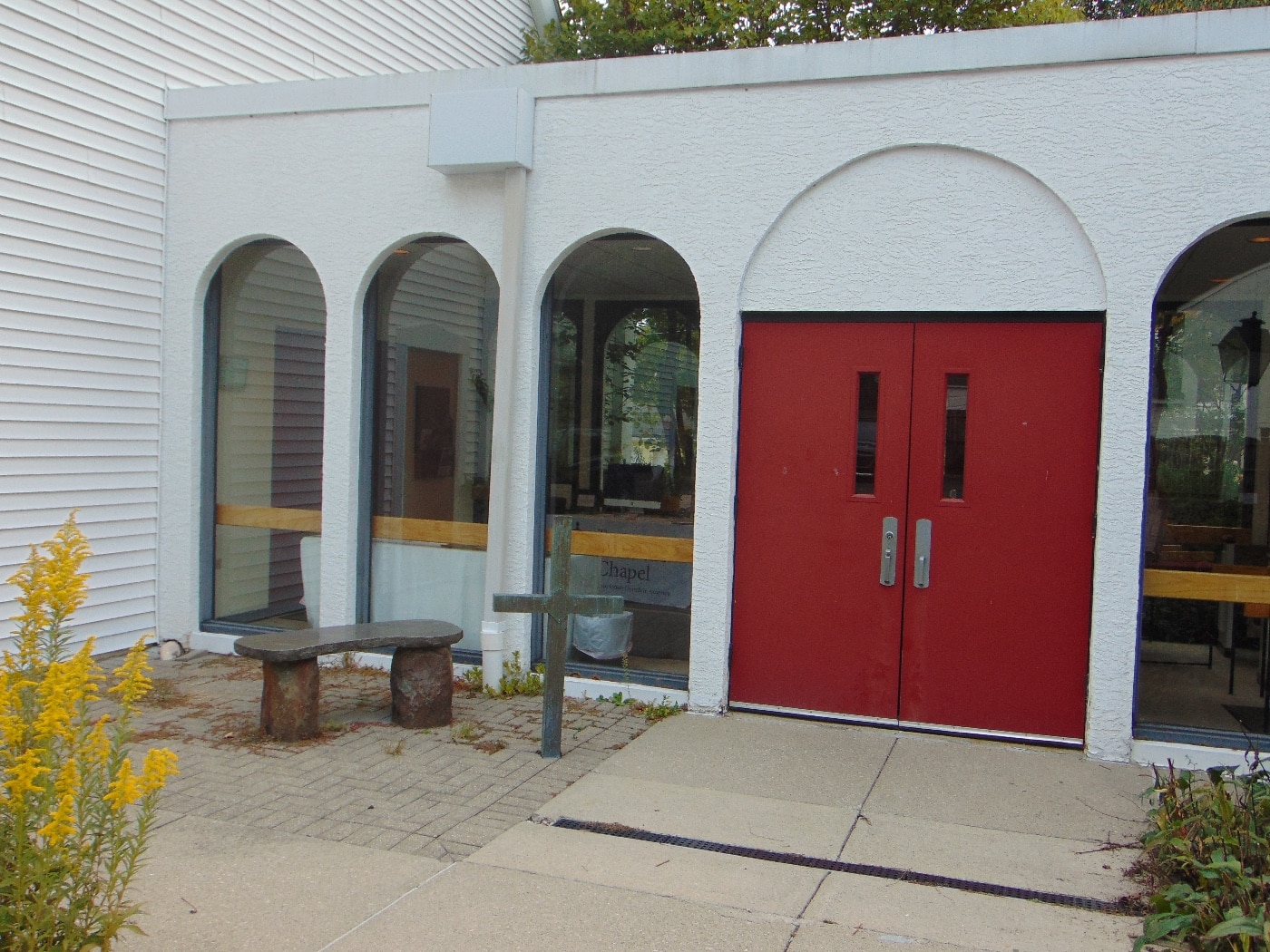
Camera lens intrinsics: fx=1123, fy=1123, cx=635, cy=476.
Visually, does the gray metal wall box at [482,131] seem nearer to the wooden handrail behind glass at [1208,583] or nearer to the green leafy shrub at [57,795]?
the green leafy shrub at [57,795]

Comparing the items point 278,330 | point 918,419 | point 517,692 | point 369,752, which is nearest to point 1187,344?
point 918,419

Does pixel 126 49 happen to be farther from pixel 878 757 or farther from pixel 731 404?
pixel 878 757

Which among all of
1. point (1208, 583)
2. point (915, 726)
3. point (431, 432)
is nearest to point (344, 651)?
point (431, 432)

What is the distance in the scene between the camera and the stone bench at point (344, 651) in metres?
5.92

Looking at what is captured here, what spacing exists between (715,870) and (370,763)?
6.78 ft

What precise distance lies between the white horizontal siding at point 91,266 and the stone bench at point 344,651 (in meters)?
2.18

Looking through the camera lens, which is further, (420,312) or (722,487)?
(420,312)

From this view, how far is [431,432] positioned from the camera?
25.1ft

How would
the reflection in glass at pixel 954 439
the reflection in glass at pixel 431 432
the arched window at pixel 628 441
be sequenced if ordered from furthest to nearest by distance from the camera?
1. the reflection in glass at pixel 431 432
2. the arched window at pixel 628 441
3. the reflection in glass at pixel 954 439

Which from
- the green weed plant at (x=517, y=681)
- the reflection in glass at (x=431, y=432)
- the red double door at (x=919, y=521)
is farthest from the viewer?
the reflection in glass at (x=431, y=432)

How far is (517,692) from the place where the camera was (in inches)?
275

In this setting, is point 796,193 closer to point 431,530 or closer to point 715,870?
point 431,530

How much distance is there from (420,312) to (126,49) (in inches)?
106

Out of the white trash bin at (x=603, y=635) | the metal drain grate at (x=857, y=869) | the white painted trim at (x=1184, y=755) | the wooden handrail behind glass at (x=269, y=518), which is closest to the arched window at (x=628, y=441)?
the white trash bin at (x=603, y=635)
